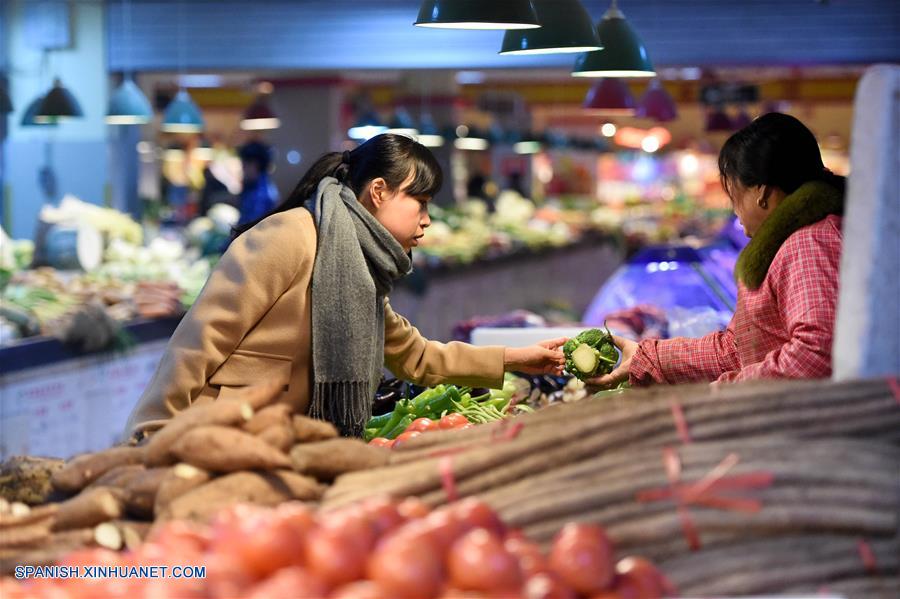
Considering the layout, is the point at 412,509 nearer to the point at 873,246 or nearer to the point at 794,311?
the point at 873,246

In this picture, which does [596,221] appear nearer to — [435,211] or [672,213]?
[672,213]

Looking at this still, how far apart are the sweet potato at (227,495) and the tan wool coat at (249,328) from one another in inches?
46.8

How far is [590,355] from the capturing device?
4.60 m

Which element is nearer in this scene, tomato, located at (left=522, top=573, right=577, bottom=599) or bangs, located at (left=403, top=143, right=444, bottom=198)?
tomato, located at (left=522, top=573, right=577, bottom=599)

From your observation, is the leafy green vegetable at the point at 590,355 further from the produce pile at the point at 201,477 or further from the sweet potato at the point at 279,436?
the sweet potato at the point at 279,436

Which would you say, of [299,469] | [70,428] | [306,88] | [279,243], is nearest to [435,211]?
[306,88]

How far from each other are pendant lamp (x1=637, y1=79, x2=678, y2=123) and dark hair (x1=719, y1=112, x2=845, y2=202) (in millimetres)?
6762

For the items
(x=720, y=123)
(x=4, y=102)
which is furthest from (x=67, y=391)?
(x=720, y=123)

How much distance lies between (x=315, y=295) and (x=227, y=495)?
1.48 m

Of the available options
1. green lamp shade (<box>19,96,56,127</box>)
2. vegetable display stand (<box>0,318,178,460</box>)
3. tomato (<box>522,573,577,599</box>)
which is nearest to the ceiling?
green lamp shade (<box>19,96,56,127</box>)

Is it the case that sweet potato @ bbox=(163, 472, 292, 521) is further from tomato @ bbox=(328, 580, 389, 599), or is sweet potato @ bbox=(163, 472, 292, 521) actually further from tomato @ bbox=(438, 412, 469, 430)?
tomato @ bbox=(438, 412, 469, 430)

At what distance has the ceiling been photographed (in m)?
12.3

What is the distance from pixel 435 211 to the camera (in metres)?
17.3

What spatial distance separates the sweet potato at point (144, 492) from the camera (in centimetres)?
271
